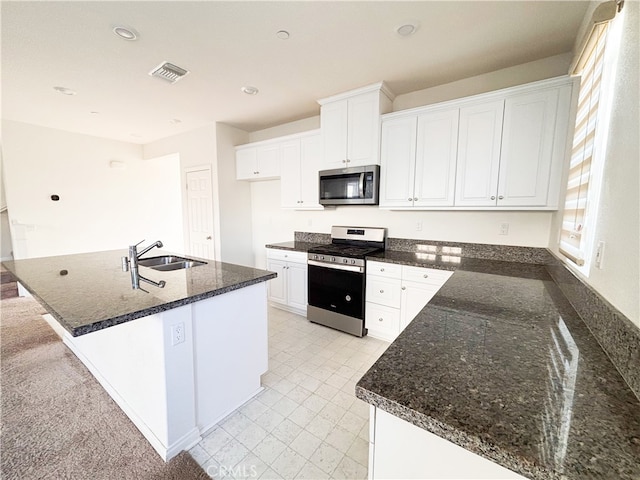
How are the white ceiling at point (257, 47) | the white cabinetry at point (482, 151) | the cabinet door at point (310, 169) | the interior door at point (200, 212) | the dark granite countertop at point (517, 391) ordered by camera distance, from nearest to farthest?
the dark granite countertop at point (517, 391) < the white ceiling at point (257, 47) < the white cabinetry at point (482, 151) < the cabinet door at point (310, 169) < the interior door at point (200, 212)

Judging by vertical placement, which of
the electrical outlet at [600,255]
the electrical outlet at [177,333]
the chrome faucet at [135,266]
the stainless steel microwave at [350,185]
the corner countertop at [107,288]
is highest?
the stainless steel microwave at [350,185]

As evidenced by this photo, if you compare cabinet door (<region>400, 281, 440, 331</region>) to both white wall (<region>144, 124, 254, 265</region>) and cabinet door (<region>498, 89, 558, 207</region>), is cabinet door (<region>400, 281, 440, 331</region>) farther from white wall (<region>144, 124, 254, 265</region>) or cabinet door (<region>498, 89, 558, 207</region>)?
white wall (<region>144, 124, 254, 265</region>)

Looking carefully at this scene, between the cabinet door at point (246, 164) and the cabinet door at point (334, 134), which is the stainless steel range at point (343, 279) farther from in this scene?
the cabinet door at point (246, 164)

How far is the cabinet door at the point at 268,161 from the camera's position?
367 cm

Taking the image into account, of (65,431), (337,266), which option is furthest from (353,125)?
(65,431)

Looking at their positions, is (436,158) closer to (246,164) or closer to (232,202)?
(246,164)

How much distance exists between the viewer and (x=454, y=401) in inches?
26.3

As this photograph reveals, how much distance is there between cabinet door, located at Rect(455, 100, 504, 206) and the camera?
228 cm

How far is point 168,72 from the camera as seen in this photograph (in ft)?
8.11

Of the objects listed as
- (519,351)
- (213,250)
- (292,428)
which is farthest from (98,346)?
(519,351)

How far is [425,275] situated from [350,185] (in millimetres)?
1257

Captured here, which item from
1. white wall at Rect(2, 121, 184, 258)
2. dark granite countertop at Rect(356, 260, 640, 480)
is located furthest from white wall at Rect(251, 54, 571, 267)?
white wall at Rect(2, 121, 184, 258)

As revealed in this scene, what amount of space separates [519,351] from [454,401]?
427 mm

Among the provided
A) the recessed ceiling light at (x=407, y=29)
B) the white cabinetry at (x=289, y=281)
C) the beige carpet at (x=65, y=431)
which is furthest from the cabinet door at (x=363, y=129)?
the beige carpet at (x=65, y=431)
